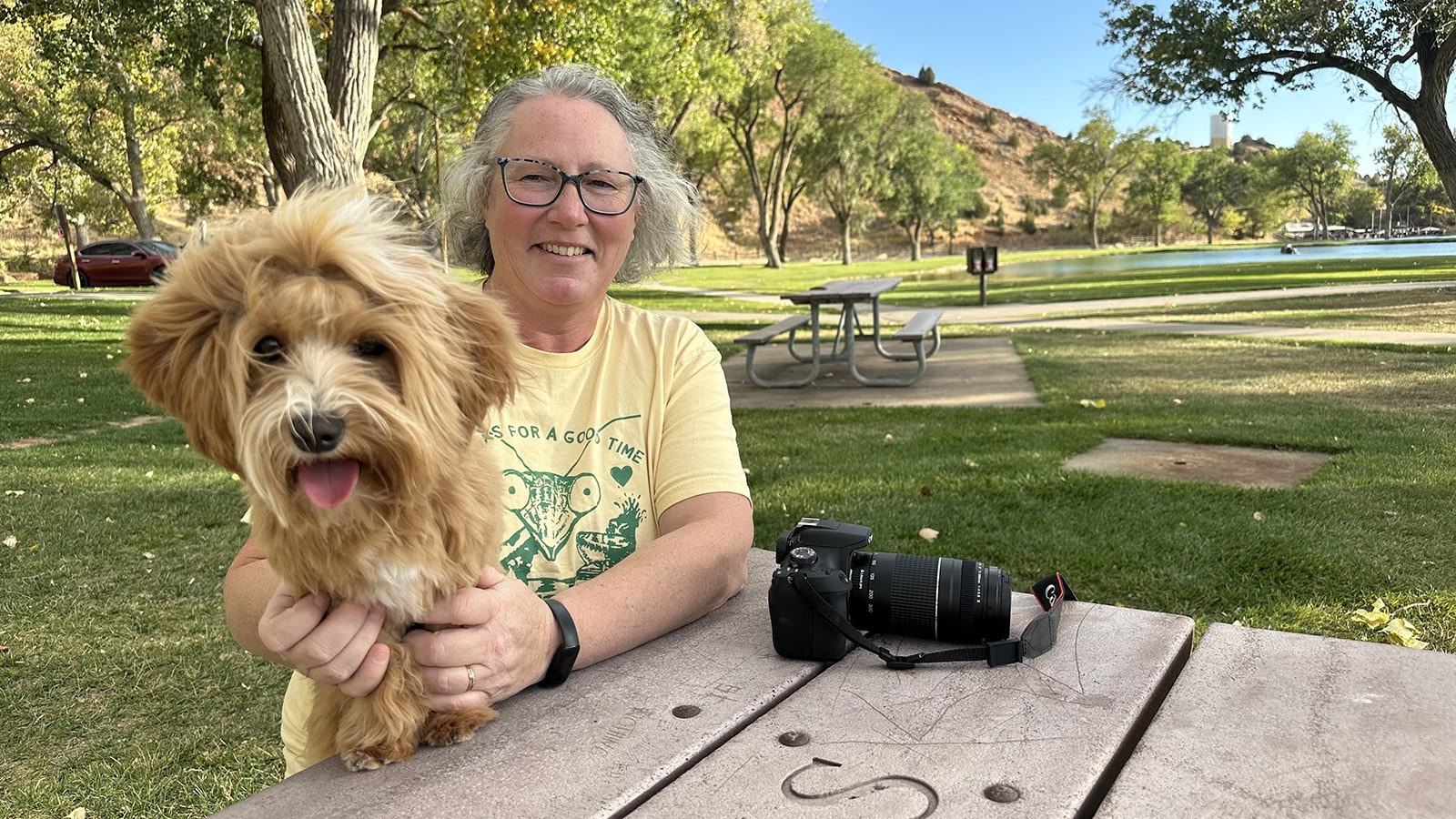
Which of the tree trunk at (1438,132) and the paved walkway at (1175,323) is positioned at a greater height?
the tree trunk at (1438,132)

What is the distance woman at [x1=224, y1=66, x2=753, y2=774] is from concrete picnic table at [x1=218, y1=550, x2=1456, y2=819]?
0.89 ft

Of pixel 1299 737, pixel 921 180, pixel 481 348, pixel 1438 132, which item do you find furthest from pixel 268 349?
pixel 921 180

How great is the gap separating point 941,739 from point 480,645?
73cm

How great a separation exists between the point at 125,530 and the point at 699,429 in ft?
17.5

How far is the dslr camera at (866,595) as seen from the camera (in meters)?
1.79

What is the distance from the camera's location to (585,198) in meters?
2.25

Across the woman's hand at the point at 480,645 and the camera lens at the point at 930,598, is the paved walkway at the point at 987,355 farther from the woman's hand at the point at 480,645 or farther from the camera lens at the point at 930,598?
the woman's hand at the point at 480,645

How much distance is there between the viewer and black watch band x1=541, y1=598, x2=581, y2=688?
5.62 ft

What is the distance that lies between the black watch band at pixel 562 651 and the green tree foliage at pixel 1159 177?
10129 cm

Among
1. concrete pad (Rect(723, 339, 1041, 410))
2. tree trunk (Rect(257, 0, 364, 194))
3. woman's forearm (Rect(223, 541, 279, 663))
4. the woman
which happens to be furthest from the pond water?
woman's forearm (Rect(223, 541, 279, 663))

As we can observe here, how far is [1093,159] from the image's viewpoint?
90.2m

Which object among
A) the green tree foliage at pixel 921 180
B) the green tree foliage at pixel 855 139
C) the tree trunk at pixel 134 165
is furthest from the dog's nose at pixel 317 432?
the green tree foliage at pixel 921 180

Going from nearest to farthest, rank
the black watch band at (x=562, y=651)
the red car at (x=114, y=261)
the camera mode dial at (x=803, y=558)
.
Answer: the black watch band at (x=562, y=651) < the camera mode dial at (x=803, y=558) < the red car at (x=114, y=261)

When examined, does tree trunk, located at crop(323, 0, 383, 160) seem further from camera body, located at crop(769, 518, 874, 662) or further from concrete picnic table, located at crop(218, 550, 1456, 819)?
concrete picnic table, located at crop(218, 550, 1456, 819)
